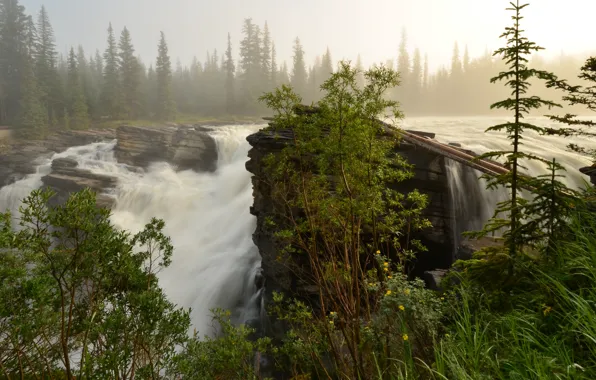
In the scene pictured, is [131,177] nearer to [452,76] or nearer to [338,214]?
[338,214]

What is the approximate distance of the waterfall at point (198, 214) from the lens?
1777cm

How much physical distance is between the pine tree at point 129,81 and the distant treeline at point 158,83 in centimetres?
17

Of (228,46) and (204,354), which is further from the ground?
(228,46)

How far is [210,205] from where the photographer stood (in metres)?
27.7

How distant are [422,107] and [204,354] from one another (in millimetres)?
78328

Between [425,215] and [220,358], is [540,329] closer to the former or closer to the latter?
[220,358]

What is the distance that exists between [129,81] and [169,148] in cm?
3250

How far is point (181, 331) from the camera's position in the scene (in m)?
6.25

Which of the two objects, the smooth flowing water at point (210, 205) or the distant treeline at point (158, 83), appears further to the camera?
the distant treeline at point (158, 83)

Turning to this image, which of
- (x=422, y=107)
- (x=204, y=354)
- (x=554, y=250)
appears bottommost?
(x=204, y=354)

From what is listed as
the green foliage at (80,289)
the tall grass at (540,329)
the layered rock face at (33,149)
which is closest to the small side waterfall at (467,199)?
the tall grass at (540,329)

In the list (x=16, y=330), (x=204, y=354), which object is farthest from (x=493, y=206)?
(x=16, y=330)

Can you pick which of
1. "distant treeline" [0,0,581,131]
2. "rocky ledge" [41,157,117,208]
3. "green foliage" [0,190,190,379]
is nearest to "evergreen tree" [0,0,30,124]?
"distant treeline" [0,0,581,131]

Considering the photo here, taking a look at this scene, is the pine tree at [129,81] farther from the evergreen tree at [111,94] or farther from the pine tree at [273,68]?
the pine tree at [273,68]
